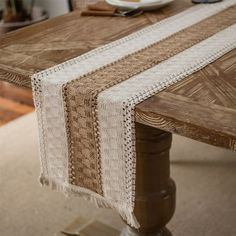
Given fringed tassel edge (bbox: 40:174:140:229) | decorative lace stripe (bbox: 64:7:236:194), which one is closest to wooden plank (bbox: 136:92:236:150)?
decorative lace stripe (bbox: 64:7:236:194)

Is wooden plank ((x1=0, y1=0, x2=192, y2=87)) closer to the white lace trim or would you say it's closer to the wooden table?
the wooden table

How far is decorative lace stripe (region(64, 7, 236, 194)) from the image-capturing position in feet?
3.26

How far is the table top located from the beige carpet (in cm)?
64

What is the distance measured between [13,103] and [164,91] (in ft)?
5.81

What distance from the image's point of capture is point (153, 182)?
118 centimetres

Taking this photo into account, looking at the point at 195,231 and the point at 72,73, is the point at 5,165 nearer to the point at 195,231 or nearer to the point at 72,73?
the point at 195,231

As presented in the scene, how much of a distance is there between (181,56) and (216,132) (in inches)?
14.4

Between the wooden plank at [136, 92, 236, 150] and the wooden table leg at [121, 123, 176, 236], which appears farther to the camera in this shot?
the wooden table leg at [121, 123, 176, 236]

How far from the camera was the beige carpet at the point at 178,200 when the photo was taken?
1.66 metres

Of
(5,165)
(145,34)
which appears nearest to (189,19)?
(145,34)

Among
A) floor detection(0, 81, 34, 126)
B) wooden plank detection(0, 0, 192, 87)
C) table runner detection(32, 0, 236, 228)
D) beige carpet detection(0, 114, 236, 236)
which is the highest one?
wooden plank detection(0, 0, 192, 87)

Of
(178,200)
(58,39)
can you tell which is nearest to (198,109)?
(58,39)

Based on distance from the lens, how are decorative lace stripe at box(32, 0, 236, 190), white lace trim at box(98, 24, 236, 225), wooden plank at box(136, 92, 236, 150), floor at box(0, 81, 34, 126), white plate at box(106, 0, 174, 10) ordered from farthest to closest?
floor at box(0, 81, 34, 126) → white plate at box(106, 0, 174, 10) → decorative lace stripe at box(32, 0, 236, 190) → white lace trim at box(98, 24, 236, 225) → wooden plank at box(136, 92, 236, 150)

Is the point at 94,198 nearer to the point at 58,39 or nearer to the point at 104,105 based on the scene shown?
the point at 104,105
